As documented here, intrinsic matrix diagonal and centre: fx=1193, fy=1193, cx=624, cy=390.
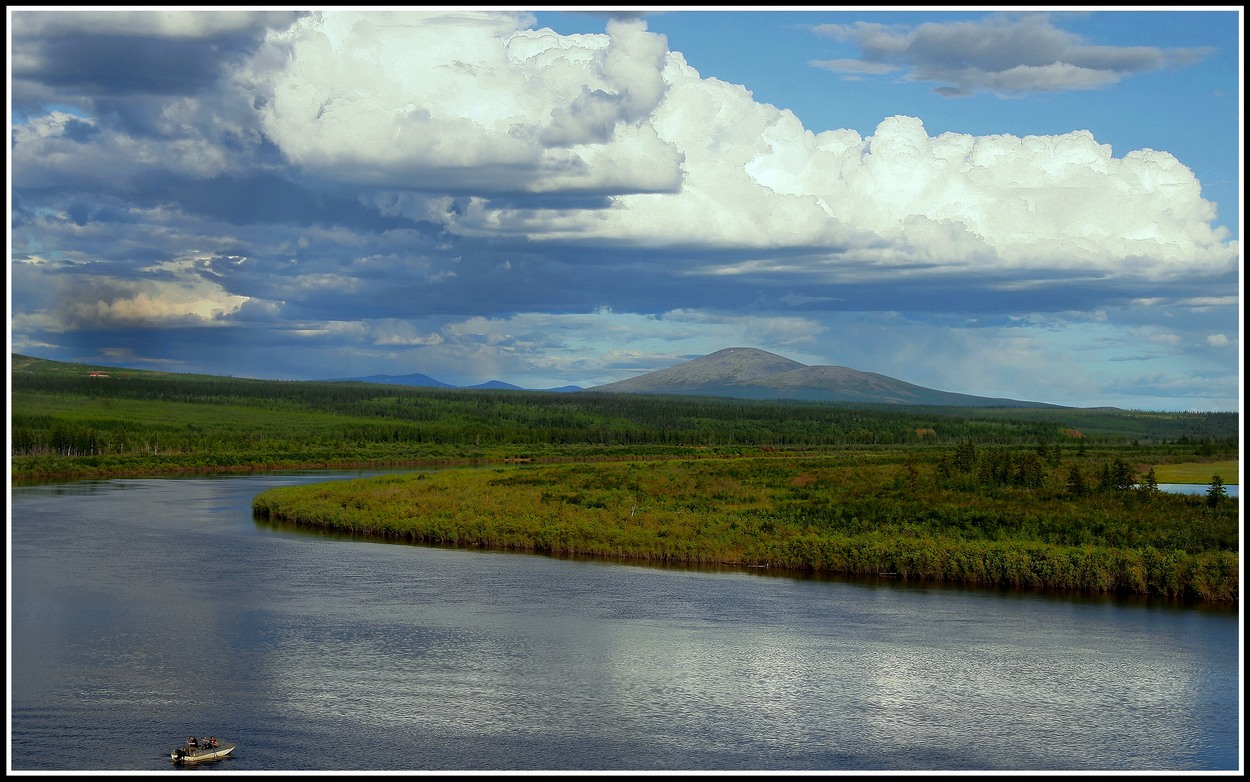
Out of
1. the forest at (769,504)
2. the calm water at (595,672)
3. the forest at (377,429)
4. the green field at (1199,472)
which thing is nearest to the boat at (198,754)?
the calm water at (595,672)

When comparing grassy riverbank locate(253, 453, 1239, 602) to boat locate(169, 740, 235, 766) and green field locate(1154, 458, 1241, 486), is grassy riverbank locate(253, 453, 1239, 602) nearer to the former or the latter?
green field locate(1154, 458, 1241, 486)

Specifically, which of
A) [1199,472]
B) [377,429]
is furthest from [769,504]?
[377,429]

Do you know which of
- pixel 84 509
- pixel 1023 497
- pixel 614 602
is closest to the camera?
pixel 614 602

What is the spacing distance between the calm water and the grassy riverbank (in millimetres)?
2149

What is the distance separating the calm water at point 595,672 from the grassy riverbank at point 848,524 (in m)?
2.15

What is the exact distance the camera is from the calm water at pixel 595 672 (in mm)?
21375

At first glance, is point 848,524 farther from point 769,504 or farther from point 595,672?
point 595,672

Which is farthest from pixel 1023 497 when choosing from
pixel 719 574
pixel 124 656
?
pixel 124 656

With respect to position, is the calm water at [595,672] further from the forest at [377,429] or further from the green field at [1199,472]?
the green field at [1199,472]

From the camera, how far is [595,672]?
26.3 metres

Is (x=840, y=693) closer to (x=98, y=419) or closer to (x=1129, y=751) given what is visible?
(x=1129, y=751)

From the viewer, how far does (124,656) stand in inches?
1075

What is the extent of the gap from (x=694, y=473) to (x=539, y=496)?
1257 cm

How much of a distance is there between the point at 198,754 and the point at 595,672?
29.5 feet
